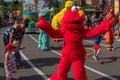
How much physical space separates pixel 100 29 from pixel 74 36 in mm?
614

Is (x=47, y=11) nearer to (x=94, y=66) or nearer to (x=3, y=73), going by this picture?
(x=94, y=66)

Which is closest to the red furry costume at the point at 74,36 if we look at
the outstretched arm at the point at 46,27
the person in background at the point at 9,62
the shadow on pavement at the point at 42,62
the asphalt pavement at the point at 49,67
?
the outstretched arm at the point at 46,27

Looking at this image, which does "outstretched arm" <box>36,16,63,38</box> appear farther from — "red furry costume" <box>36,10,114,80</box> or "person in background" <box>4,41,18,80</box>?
"person in background" <box>4,41,18,80</box>

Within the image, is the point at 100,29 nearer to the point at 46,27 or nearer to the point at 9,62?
the point at 46,27

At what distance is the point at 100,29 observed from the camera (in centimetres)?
836

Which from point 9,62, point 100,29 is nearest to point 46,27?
point 100,29

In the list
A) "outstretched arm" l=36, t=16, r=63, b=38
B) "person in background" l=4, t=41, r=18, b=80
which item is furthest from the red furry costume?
"person in background" l=4, t=41, r=18, b=80

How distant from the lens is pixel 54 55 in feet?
49.3

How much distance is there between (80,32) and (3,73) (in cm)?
349

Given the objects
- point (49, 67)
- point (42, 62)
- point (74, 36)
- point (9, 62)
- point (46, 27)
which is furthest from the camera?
point (42, 62)

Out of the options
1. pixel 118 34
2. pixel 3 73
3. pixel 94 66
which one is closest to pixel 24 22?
pixel 3 73

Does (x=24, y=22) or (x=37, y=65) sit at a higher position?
(x=24, y=22)

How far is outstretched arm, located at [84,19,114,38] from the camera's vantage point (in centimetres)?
827

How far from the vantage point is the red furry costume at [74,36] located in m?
8.22
